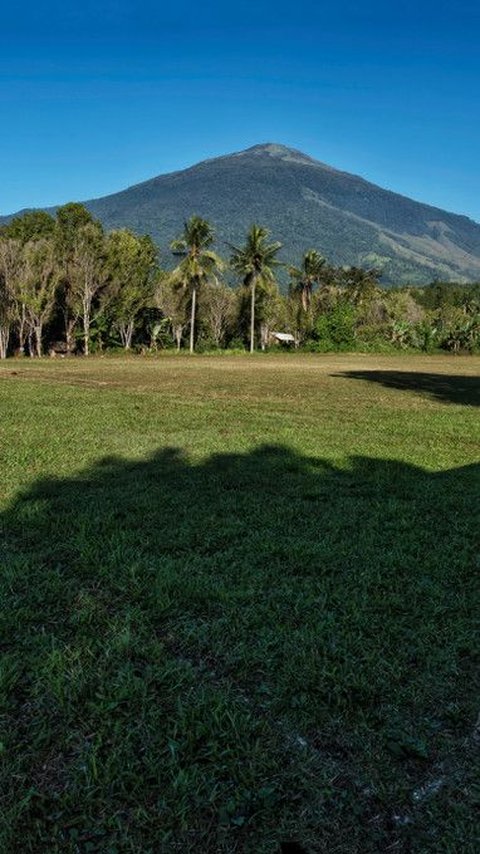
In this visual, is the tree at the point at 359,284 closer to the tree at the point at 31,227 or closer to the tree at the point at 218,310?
the tree at the point at 218,310

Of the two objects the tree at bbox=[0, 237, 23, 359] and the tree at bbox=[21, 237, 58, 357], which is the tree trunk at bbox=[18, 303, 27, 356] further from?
the tree at bbox=[0, 237, 23, 359]

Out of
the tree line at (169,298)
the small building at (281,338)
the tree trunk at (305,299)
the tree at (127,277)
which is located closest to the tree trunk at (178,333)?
the tree line at (169,298)

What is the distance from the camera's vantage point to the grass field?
2.60 m

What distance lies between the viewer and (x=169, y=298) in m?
71.0

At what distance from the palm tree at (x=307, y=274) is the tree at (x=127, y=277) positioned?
23.3 m

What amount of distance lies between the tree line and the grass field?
170 feet

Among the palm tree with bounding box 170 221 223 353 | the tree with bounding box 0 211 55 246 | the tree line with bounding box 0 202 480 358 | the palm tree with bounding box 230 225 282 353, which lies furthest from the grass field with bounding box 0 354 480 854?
the palm tree with bounding box 230 225 282 353

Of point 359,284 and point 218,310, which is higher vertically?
point 359,284

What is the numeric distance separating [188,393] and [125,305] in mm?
42473

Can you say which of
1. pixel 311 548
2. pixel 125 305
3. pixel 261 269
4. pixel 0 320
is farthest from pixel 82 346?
pixel 311 548

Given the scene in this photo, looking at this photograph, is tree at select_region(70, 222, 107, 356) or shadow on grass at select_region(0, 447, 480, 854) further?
tree at select_region(70, 222, 107, 356)

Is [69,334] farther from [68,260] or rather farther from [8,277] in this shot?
[8,277]

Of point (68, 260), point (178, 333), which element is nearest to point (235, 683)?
point (68, 260)

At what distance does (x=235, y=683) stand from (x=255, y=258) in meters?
69.6
